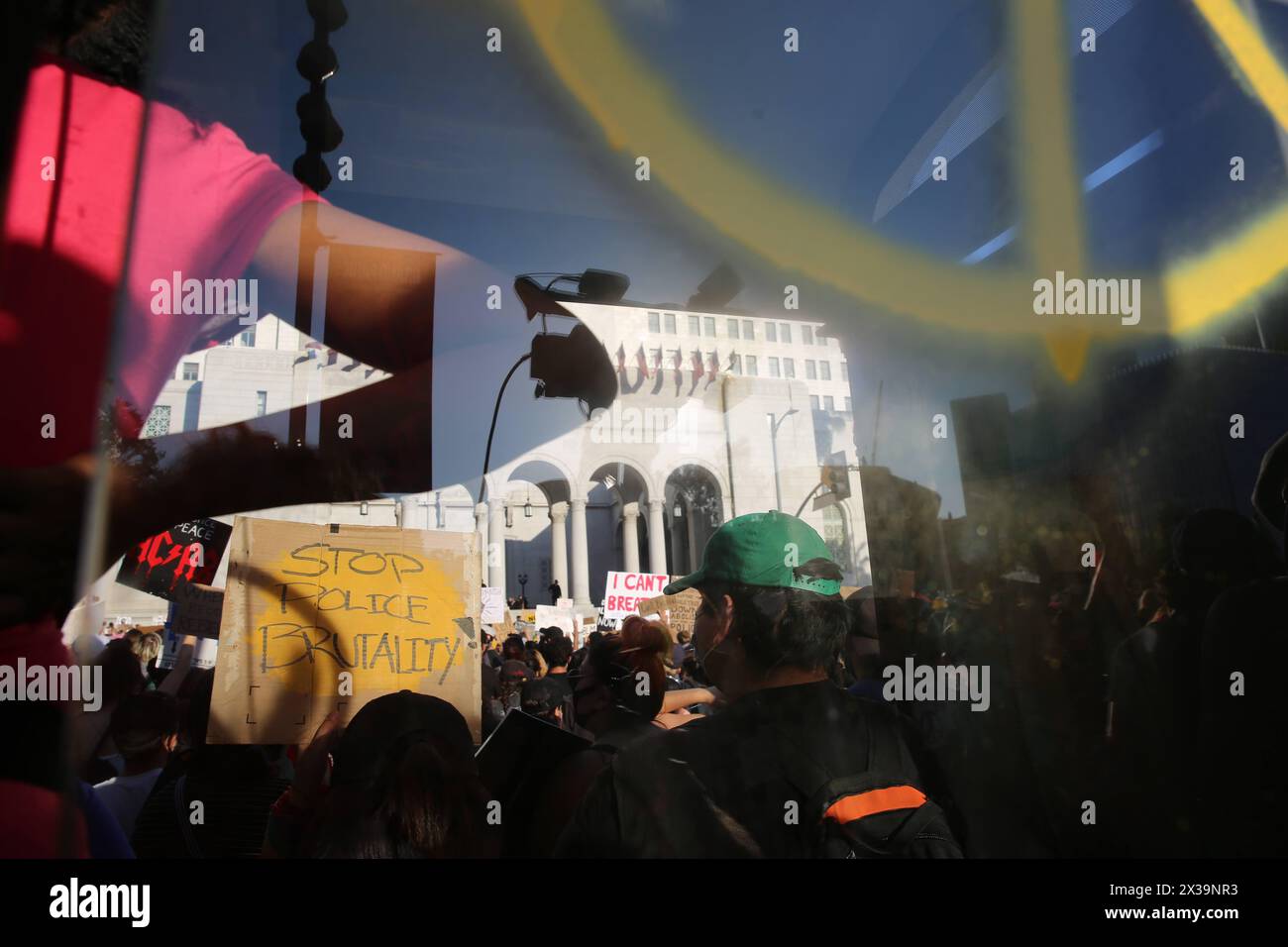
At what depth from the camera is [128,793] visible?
8.18 ft

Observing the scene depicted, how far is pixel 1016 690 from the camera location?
2.43 metres

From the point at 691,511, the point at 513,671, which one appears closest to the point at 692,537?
the point at 691,511

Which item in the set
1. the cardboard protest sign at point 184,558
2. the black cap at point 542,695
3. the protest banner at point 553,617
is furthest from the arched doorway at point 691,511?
the protest banner at point 553,617

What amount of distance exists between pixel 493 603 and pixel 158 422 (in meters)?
2.24

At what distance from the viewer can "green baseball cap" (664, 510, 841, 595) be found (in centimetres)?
197

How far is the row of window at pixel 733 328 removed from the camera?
2.57m

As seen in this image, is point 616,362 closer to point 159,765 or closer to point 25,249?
point 25,249

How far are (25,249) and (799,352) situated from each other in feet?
7.90

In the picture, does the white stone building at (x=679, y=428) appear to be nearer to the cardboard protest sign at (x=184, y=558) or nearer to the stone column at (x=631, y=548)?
the cardboard protest sign at (x=184, y=558)

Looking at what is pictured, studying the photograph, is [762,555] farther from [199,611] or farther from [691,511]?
[199,611]

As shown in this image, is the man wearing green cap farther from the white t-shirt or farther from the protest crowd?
the white t-shirt
